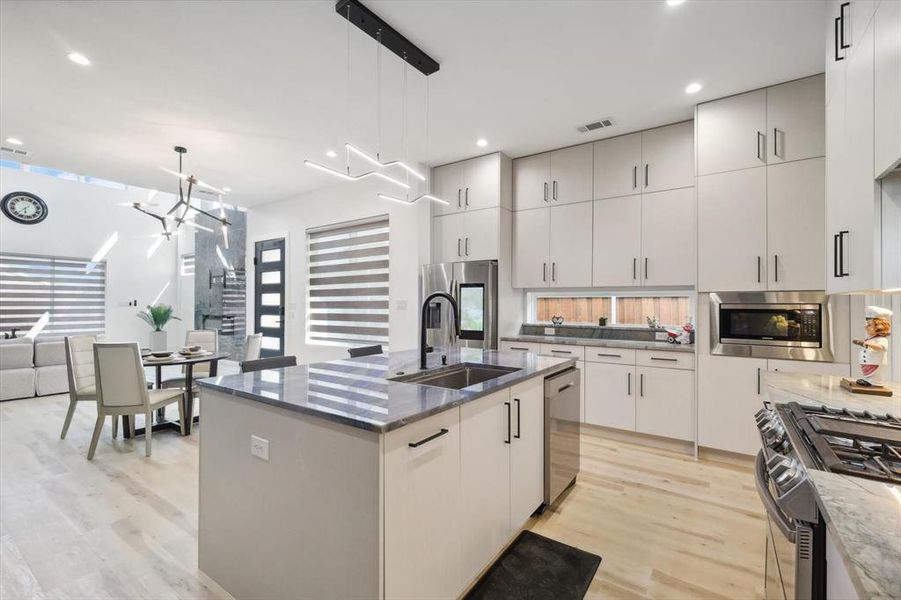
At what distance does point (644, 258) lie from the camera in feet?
12.5

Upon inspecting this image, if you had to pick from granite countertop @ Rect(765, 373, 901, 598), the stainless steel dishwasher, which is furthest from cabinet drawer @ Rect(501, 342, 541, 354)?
granite countertop @ Rect(765, 373, 901, 598)

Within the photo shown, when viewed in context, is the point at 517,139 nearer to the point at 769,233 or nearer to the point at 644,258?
the point at 644,258

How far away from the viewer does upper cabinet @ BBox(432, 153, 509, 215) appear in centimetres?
446

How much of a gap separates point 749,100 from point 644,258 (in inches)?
57.4

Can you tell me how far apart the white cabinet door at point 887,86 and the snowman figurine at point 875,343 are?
0.87 metres

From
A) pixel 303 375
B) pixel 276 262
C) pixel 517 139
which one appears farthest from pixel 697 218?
pixel 276 262

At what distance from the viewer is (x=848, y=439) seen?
1.16 metres

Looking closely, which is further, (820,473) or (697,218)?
(697,218)

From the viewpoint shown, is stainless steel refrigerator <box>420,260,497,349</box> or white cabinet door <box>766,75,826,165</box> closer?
white cabinet door <box>766,75,826,165</box>

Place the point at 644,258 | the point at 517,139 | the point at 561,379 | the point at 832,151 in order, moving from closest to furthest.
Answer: the point at 832,151 < the point at 561,379 < the point at 644,258 < the point at 517,139

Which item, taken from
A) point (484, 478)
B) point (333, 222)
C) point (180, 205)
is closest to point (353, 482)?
point (484, 478)

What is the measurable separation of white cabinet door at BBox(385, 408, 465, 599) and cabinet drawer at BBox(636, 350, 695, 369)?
263 centimetres

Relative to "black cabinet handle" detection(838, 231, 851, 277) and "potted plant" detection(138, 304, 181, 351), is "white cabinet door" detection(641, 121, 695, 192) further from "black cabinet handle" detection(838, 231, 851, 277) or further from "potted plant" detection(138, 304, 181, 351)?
"potted plant" detection(138, 304, 181, 351)

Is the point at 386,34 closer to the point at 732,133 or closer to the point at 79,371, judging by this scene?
the point at 732,133
